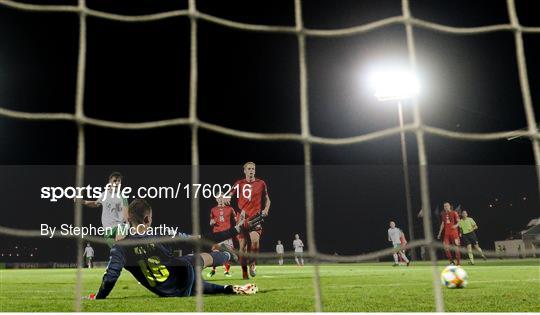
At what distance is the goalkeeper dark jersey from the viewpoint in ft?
8.93

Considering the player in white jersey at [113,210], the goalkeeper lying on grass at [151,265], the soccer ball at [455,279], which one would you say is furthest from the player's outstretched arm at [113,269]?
the soccer ball at [455,279]

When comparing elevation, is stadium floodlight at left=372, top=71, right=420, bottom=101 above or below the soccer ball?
above

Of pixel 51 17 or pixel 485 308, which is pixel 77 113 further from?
pixel 51 17

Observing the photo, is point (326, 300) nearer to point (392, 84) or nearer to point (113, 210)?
point (113, 210)

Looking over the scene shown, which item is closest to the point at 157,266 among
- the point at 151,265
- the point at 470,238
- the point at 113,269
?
the point at 151,265

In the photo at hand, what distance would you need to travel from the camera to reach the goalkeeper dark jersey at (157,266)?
2721 millimetres

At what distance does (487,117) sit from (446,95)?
1.17 meters

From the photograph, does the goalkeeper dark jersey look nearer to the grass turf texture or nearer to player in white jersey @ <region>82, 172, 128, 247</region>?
the grass turf texture

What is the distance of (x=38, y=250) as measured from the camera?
11547mm

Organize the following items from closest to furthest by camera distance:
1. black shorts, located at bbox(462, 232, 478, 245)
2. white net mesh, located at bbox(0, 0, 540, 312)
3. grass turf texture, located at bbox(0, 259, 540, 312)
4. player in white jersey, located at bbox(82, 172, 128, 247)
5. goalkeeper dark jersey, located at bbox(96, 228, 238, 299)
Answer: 1. white net mesh, located at bbox(0, 0, 540, 312)
2. grass turf texture, located at bbox(0, 259, 540, 312)
3. goalkeeper dark jersey, located at bbox(96, 228, 238, 299)
4. player in white jersey, located at bbox(82, 172, 128, 247)
5. black shorts, located at bbox(462, 232, 478, 245)

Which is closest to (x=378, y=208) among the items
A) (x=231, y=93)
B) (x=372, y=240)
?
(x=372, y=240)

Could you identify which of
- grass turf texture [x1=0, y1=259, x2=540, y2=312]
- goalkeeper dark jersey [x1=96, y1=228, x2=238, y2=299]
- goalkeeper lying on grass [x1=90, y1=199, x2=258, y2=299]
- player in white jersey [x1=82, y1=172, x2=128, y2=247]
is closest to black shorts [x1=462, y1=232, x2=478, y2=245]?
grass turf texture [x1=0, y1=259, x2=540, y2=312]

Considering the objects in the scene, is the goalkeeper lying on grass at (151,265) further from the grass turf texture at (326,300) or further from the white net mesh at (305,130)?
the white net mesh at (305,130)

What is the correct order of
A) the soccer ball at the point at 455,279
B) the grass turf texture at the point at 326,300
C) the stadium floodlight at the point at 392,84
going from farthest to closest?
the stadium floodlight at the point at 392,84 → the soccer ball at the point at 455,279 → the grass turf texture at the point at 326,300
